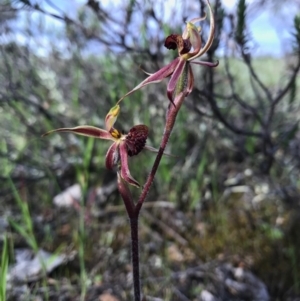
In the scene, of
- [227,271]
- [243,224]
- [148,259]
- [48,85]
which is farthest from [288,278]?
[48,85]

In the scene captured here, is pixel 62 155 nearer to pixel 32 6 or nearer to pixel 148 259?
pixel 148 259

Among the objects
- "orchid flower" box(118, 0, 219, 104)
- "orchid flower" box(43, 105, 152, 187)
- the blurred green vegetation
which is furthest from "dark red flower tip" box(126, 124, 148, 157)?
the blurred green vegetation

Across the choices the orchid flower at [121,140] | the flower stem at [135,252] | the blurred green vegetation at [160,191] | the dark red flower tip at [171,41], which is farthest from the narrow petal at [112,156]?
the blurred green vegetation at [160,191]

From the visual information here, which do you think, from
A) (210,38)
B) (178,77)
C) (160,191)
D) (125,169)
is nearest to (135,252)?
(125,169)

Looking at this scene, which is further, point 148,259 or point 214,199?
point 214,199

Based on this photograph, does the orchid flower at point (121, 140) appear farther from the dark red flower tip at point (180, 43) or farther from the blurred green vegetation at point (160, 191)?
the blurred green vegetation at point (160, 191)
